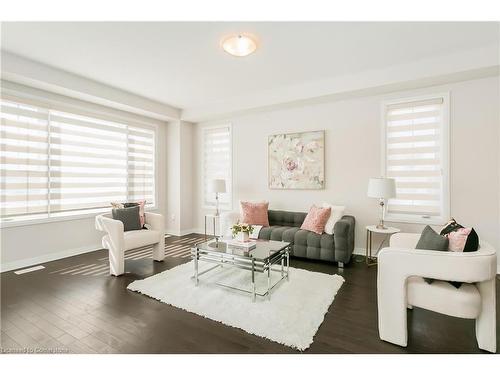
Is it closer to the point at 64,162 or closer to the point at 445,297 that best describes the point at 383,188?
the point at 445,297

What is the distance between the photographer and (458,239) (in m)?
1.89

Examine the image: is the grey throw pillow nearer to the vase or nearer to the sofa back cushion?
the vase

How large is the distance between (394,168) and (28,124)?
18.1 ft

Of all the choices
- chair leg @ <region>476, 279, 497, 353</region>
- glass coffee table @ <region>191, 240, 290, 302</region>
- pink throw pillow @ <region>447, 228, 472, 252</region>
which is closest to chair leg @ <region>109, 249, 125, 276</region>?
glass coffee table @ <region>191, 240, 290, 302</region>

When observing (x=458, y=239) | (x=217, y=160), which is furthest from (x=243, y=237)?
(x=217, y=160)

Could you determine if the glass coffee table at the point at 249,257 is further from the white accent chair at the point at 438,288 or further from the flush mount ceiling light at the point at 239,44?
the flush mount ceiling light at the point at 239,44

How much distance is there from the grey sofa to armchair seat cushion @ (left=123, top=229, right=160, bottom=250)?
5.33 feet

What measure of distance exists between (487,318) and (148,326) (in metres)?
2.57

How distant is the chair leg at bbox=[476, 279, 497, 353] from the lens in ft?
5.83

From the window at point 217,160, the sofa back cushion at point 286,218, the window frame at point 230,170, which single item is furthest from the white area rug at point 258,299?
the window at point 217,160

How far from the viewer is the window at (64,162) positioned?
3.55m

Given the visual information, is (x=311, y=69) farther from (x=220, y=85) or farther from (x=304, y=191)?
(x=304, y=191)

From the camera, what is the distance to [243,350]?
183 cm

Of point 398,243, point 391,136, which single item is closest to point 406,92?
point 391,136
